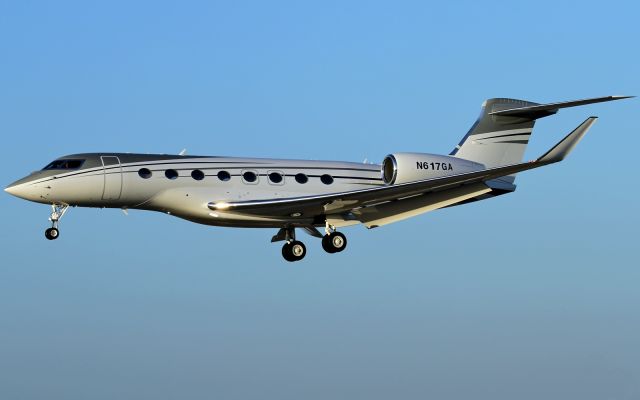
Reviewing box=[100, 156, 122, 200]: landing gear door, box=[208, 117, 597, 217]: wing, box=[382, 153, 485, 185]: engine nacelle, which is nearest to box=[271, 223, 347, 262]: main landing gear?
box=[208, 117, 597, 217]: wing

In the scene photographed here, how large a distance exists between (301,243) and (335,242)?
1470 mm

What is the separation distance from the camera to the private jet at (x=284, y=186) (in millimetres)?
34844

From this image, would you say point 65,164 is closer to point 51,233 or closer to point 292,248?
point 51,233

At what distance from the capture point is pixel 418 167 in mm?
36812

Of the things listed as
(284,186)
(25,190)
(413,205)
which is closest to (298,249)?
(284,186)

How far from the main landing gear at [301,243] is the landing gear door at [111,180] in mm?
5690

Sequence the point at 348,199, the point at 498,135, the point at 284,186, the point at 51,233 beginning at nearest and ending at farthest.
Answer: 1. the point at 51,233
2. the point at 348,199
3. the point at 284,186
4. the point at 498,135

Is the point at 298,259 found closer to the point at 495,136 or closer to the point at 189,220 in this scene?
the point at 189,220

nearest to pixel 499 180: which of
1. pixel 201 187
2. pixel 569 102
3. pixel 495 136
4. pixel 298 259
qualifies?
pixel 495 136

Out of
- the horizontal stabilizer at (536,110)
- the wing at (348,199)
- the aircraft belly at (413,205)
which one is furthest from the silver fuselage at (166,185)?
the horizontal stabilizer at (536,110)

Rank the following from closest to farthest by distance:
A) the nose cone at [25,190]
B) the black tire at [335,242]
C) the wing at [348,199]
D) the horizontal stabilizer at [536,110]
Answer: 1. the nose cone at [25,190]
2. the wing at [348,199]
3. the horizontal stabilizer at [536,110]
4. the black tire at [335,242]

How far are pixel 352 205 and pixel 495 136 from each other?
592 cm

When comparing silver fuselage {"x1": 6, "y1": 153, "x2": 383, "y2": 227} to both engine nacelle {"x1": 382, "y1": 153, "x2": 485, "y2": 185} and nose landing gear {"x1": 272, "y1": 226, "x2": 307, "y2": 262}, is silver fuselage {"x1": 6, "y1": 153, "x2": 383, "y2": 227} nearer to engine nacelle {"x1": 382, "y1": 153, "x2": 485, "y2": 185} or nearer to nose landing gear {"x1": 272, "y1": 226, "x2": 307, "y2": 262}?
nose landing gear {"x1": 272, "y1": 226, "x2": 307, "y2": 262}

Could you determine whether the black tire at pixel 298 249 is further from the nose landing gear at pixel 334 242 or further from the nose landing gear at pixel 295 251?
the nose landing gear at pixel 334 242
